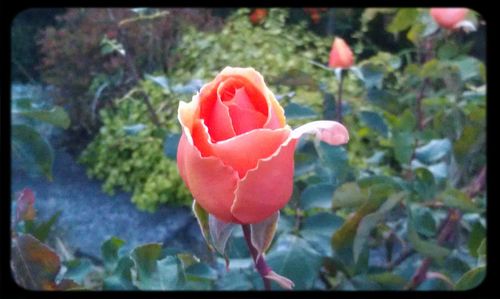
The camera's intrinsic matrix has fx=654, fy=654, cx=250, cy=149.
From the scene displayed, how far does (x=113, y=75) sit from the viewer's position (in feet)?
2.93

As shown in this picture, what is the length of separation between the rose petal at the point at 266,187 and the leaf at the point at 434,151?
1.57 feet

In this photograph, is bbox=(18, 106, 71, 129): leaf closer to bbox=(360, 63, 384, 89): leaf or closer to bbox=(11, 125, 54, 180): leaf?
bbox=(11, 125, 54, 180): leaf

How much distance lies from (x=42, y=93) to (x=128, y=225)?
0.22 meters

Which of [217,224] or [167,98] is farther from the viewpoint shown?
[167,98]

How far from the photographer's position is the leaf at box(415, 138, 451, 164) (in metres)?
0.74

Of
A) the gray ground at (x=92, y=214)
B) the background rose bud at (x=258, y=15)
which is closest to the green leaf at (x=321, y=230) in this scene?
the gray ground at (x=92, y=214)

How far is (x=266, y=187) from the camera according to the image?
0.29 meters

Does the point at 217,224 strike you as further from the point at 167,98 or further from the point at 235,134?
the point at 167,98

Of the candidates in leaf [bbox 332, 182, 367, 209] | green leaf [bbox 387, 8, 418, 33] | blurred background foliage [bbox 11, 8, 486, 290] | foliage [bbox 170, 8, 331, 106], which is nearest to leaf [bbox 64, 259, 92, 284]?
blurred background foliage [bbox 11, 8, 486, 290]

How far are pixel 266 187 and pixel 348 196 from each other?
0.32 m

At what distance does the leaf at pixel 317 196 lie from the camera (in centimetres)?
62

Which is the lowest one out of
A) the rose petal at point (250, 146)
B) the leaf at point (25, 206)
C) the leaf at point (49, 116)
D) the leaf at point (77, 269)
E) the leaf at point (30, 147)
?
the leaf at point (77, 269)

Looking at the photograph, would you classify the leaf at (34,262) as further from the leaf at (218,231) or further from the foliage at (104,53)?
the foliage at (104,53)
